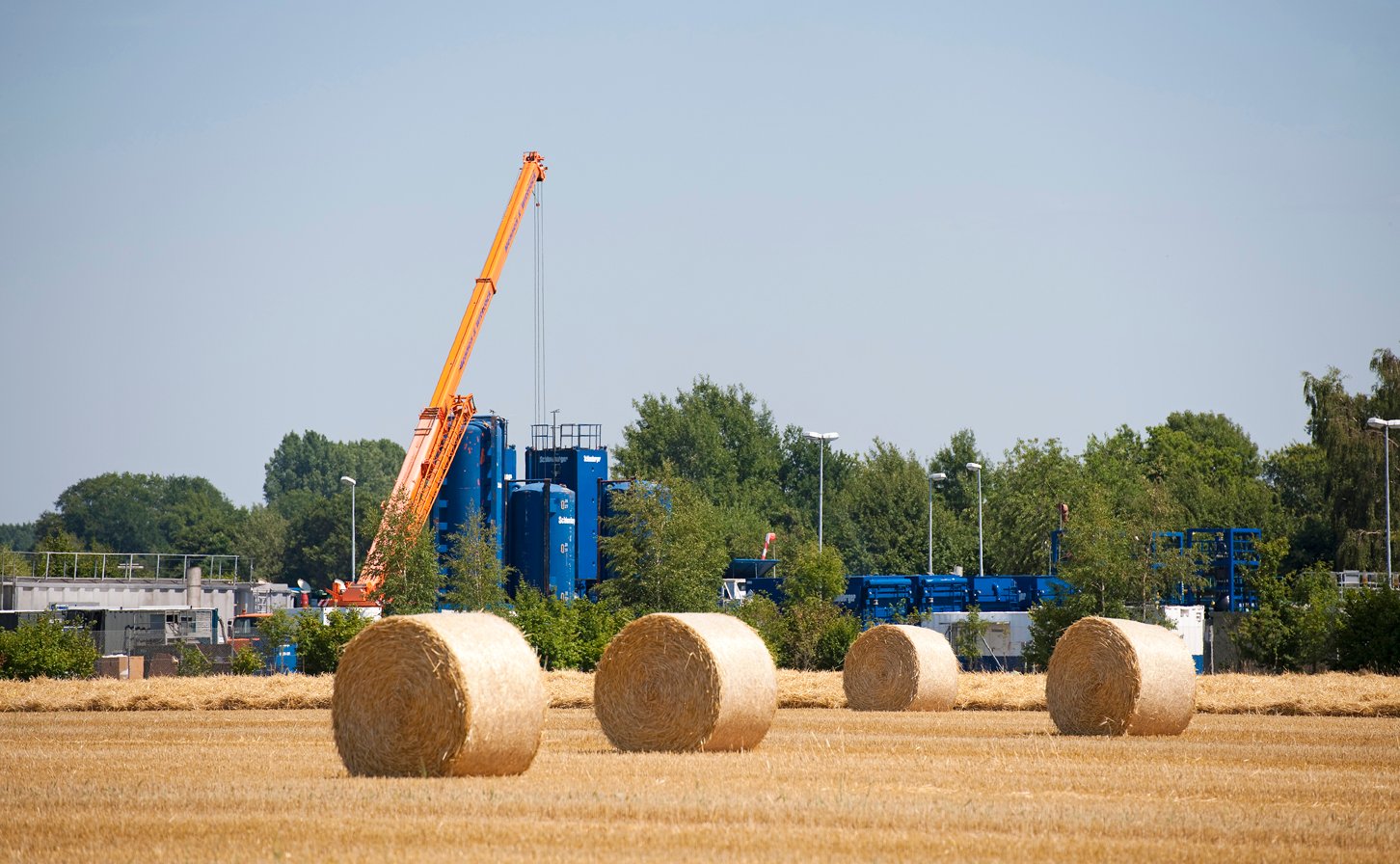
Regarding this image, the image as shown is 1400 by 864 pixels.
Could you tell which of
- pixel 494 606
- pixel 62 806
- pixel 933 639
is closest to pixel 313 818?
pixel 62 806

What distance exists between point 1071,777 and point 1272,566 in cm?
2944

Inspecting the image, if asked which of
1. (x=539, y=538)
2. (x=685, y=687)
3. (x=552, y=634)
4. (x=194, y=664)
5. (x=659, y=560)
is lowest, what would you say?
(x=194, y=664)

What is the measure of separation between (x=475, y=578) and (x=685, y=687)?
2382cm

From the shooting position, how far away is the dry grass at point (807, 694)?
1072 inches

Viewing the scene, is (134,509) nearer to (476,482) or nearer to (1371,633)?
(476,482)

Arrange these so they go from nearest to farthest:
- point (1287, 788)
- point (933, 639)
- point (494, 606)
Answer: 1. point (1287, 788)
2. point (933, 639)
3. point (494, 606)

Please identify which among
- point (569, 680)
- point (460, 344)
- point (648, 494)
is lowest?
point (569, 680)

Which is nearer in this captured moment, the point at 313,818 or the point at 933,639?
the point at 313,818

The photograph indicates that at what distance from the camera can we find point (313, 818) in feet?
41.0

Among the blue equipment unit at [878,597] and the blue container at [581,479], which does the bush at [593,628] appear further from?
the blue container at [581,479]

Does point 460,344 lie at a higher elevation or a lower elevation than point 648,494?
higher

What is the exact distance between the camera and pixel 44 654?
123 ft

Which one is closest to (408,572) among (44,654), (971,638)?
(44,654)

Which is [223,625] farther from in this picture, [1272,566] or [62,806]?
[62,806]
